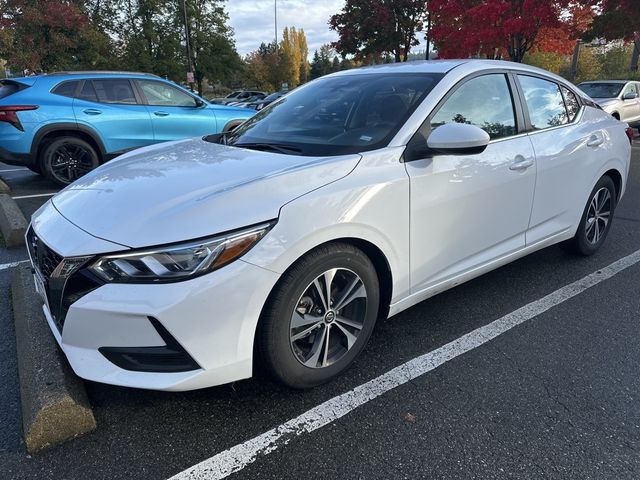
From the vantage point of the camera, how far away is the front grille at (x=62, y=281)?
1.96 meters

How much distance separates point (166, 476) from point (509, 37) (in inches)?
644

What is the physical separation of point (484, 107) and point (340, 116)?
957mm

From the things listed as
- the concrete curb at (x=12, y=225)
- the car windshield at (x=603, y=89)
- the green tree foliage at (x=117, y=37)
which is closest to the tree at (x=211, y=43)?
the green tree foliage at (x=117, y=37)

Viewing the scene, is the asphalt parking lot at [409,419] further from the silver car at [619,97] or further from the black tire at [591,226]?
the silver car at [619,97]

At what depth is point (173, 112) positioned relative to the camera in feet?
24.8

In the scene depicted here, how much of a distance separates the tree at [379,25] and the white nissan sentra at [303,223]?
74.7ft

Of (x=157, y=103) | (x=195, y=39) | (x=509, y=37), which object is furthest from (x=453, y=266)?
(x=195, y=39)

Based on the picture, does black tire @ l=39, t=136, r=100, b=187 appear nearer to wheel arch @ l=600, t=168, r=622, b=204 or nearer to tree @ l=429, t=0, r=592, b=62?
wheel arch @ l=600, t=168, r=622, b=204

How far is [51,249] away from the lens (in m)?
2.09

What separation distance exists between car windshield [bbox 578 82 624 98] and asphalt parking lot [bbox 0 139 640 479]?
11501 millimetres

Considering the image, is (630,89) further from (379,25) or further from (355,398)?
(379,25)

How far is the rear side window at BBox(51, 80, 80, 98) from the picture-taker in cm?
680

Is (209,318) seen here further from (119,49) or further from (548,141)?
(119,49)

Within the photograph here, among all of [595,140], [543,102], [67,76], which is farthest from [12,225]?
[595,140]
